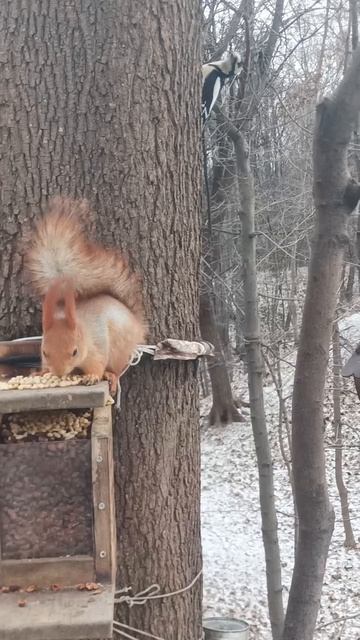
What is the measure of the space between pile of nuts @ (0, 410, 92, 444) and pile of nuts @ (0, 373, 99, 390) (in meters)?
0.06

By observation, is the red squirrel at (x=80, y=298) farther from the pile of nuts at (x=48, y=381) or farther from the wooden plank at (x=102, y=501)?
the wooden plank at (x=102, y=501)

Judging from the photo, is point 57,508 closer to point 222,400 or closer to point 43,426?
point 43,426

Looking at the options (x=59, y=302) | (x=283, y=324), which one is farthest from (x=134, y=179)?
(x=283, y=324)

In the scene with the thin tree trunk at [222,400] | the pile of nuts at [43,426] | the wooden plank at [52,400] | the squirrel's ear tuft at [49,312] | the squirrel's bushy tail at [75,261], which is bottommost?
the thin tree trunk at [222,400]

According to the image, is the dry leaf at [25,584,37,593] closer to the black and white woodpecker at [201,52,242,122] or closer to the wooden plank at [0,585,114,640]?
the wooden plank at [0,585,114,640]

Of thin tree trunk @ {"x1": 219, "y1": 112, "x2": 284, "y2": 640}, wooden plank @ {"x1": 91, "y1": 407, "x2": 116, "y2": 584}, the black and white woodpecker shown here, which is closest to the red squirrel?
wooden plank @ {"x1": 91, "y1": 407, "x2": 116, "y2": 584}

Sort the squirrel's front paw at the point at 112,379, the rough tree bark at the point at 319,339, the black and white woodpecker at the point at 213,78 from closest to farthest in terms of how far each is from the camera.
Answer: the squirrel's front paw at the point at 112,379 < the rough tree bark at the point at 319,339 < the black and white woodpecker at the point at 213,78

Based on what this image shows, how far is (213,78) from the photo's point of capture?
3.25 metres

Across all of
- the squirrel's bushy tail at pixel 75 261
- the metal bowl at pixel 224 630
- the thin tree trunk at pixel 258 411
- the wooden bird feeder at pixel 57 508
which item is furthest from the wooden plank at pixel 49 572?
the thin tree trunk at pixel 258 411

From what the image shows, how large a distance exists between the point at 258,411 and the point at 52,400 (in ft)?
8.73

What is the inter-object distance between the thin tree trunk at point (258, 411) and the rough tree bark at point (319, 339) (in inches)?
48.1

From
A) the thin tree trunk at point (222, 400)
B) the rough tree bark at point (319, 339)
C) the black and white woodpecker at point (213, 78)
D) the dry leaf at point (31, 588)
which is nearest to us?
the dry leaf at point (31, 588)

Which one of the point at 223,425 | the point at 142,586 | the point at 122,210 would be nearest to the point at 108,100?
the point at 122,210

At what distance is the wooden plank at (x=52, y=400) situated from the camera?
1217 mm
